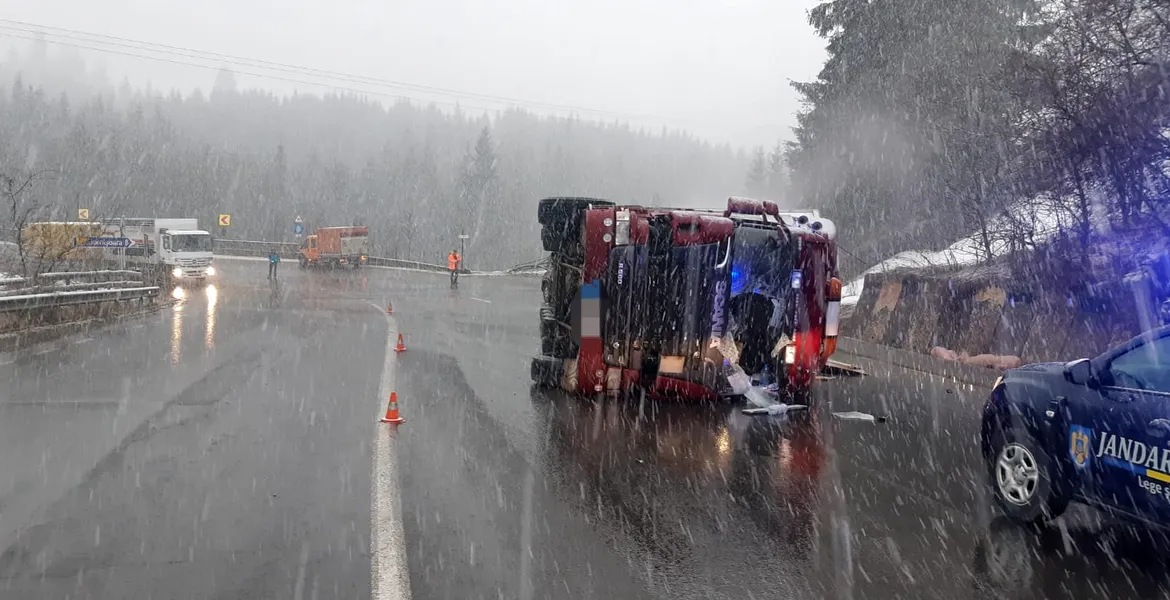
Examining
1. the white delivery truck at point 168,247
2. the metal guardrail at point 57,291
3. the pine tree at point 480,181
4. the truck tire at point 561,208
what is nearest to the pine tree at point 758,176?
the pine tree at point 480,181

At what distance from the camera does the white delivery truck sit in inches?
1476

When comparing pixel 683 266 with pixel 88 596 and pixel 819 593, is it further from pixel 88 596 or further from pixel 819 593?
pixel 88 596

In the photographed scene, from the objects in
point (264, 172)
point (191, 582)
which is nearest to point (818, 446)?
point (191, 582)

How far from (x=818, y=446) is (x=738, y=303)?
2560mm

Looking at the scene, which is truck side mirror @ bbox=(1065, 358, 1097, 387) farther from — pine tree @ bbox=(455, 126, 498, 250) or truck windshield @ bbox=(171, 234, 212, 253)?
pine tree @ bbox=(455, 126, 498, 250)

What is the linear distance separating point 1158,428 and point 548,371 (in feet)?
22.7

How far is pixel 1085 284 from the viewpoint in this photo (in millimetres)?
13648

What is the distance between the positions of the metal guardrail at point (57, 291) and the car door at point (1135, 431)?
54.5 ft

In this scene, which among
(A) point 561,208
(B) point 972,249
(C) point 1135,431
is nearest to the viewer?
(C) point 1135,431

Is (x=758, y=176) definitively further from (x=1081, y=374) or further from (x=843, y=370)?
(x=1081, y=374)

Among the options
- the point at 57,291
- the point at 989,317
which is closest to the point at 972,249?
the point at 989,317

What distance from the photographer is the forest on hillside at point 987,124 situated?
12.9m

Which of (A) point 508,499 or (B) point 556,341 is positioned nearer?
(A) point 508,499

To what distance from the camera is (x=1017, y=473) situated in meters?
5.67
